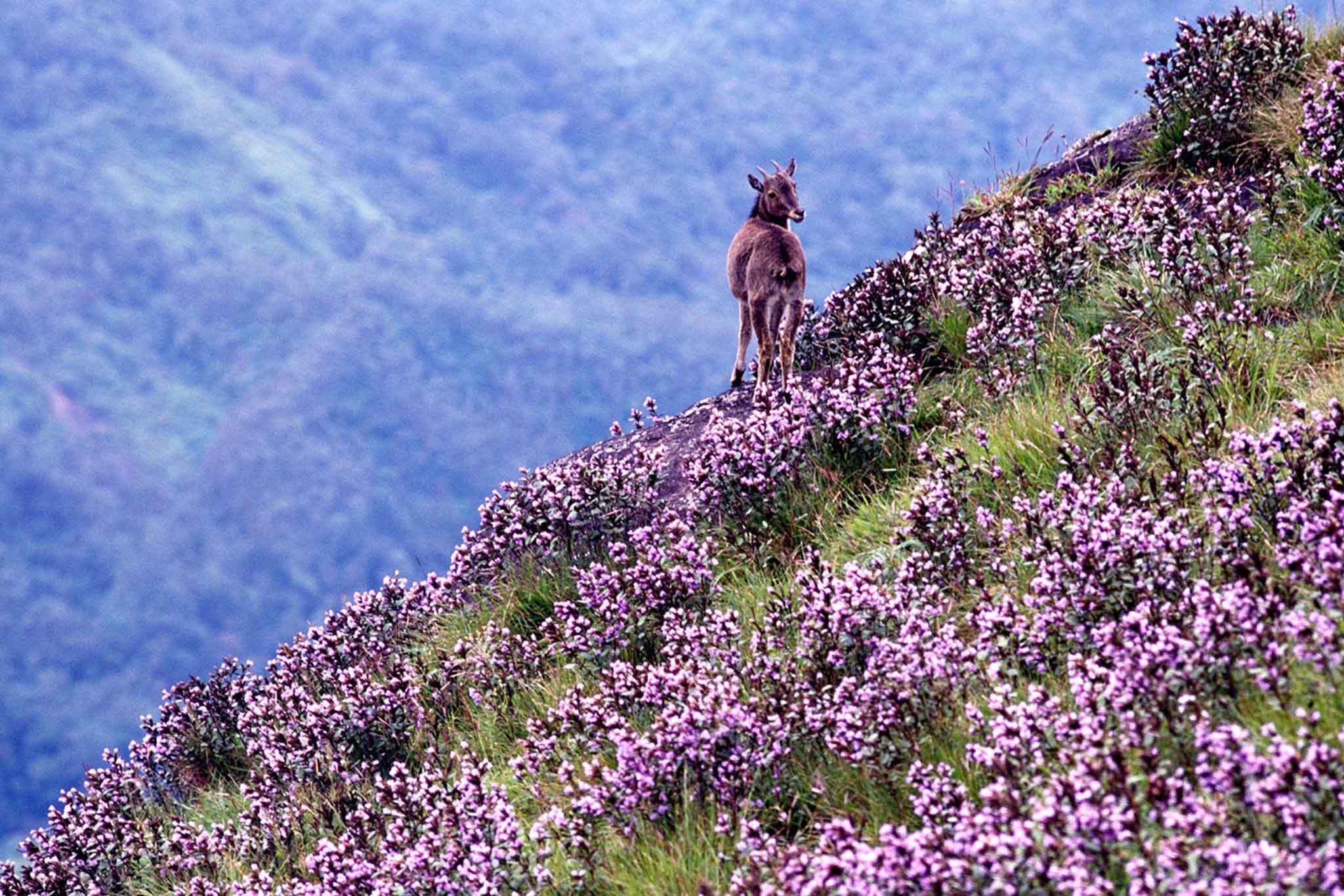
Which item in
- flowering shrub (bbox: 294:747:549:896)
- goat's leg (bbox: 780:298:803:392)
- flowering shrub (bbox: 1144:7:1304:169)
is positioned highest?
flowering shrub (bbox: 1144:7:1304:169)

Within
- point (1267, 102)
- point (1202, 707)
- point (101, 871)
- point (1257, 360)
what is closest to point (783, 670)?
point (1202, 707)

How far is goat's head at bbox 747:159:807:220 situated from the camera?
12430 millimetres

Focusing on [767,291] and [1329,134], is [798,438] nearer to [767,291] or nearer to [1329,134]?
[767,291]

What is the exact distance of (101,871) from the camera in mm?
9211

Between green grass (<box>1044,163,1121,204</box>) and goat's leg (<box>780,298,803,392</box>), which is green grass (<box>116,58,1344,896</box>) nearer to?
goat's leg (<box>780,298,803,392</box>)

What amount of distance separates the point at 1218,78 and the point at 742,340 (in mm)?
4903

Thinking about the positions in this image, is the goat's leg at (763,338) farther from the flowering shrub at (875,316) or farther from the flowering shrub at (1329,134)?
the flowering shrub at (1329,134)

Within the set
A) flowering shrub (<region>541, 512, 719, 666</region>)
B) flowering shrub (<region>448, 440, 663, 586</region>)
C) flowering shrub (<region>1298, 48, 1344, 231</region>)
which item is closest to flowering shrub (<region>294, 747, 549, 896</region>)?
flowering shrub (<region>541, 512, 719, 666</region>)

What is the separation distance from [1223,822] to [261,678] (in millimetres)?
9009

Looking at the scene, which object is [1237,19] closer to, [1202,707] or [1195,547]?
[1195,547]

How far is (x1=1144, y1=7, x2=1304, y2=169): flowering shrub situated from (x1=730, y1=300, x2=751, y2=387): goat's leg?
411 centimetres

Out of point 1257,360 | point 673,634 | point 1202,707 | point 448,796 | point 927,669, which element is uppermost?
point 1257,360

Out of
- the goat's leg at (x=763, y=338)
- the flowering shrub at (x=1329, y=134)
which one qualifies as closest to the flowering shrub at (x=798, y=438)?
the goat's leg at (x=763, y=338)

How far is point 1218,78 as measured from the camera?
1175 centimetres
